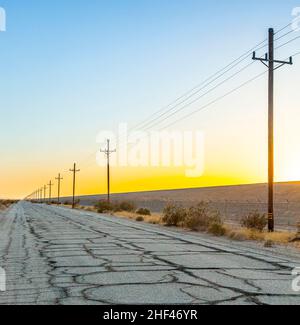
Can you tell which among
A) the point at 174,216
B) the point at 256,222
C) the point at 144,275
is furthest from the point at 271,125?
the point at 144,275

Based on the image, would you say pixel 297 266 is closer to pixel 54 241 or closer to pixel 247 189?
pixel 54 241

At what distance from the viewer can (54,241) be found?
2089 cm

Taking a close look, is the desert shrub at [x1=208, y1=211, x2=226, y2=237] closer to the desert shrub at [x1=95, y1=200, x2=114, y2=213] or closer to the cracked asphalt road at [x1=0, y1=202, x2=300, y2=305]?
the cracked asphalt road at [x1=0, y1=202, x2=300, y2=305]

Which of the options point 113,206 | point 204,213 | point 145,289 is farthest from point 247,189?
point 145,289

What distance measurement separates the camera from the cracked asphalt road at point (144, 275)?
30.0 ft

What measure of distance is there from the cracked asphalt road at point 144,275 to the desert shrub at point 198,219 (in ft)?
47.2

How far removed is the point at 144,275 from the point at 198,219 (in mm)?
22871

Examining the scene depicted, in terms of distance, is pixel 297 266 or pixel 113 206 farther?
pixel 113 206

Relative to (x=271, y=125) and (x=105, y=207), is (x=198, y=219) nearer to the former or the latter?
(x=271, y=125)

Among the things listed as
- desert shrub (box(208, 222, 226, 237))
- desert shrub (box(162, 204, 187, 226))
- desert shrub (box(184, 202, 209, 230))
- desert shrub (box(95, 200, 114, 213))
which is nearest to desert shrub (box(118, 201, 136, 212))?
desert shrub (box(95, 200, 114, 213))

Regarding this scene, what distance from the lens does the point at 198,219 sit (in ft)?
113

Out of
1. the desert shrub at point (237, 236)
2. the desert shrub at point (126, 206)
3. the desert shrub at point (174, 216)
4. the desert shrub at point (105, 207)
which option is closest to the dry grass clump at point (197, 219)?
the desert shrub at point (174, 216)

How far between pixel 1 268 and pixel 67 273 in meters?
2.05

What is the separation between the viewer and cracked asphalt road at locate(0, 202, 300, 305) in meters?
9.16
